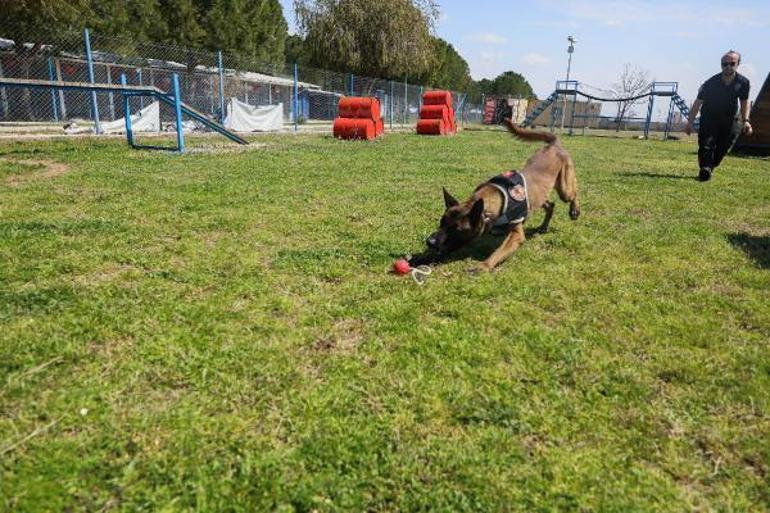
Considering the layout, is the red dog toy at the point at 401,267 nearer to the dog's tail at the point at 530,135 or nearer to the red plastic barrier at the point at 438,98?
the dog's tail at the point at 530,135

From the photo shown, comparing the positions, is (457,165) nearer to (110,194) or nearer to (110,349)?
(110,194)

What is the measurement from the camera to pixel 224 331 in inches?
125

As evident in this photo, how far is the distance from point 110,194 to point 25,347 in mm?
4694

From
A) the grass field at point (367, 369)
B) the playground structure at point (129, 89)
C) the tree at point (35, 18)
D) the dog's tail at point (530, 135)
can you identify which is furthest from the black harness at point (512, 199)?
the tree at point (35, 18)

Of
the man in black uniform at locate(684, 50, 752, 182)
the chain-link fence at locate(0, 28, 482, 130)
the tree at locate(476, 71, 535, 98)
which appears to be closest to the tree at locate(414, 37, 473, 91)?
the tree at locate(476, 71, 535, 98)

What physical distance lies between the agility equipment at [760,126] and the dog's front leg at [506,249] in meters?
17.6

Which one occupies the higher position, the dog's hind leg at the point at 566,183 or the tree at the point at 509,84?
the tree at the point at 509,84

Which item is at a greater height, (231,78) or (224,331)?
(231,78)

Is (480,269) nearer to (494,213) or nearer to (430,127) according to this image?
(494,213)

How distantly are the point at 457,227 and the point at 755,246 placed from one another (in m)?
3.48

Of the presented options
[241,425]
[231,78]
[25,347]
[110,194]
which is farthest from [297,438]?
[231,78]

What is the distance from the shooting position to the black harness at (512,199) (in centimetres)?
467

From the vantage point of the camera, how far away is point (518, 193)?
4.76 m

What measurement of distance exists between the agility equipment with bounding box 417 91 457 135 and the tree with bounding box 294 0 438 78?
11.1 meters
